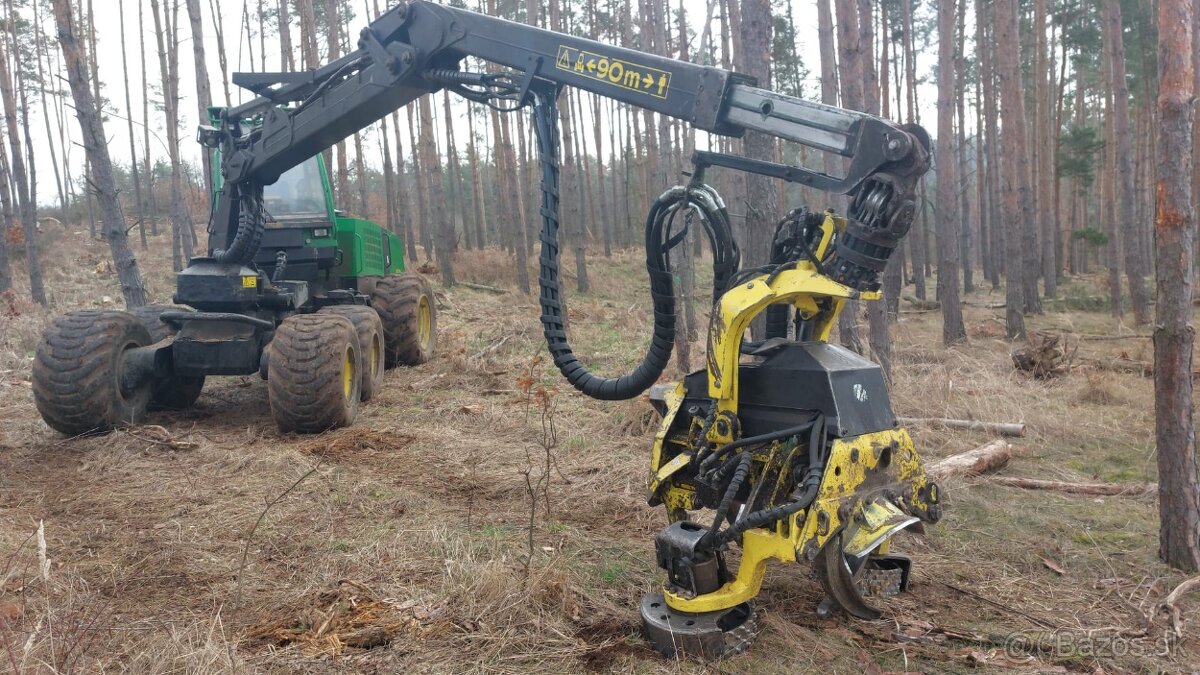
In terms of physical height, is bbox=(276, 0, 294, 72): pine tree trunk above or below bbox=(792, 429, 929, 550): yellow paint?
above

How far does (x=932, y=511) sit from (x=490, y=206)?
43169mm

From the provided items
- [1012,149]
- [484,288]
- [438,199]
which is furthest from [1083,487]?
[438,199]

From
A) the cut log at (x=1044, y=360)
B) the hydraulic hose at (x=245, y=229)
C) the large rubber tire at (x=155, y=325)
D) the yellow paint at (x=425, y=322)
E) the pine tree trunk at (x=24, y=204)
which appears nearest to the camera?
the hydraulic hose at (x=245, y=229)

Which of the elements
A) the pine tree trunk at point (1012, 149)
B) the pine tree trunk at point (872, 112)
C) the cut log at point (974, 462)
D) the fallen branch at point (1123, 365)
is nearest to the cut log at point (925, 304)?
the pine tree trunk at point (1012, 149)

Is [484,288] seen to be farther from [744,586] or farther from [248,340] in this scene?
[744,586]

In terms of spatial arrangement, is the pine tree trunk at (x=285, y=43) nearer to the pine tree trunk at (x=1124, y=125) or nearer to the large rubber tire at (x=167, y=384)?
the large rubber tire at (x=167, y=384)

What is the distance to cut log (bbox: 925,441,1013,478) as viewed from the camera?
20.0 feet

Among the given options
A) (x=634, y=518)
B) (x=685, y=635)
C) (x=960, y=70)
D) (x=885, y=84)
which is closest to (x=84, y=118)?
(x=634, y=518)

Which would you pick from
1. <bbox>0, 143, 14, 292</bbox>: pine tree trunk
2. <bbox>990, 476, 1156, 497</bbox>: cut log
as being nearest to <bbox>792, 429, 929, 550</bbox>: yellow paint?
<bbox>990, 476, 1156, 497</bbox>: cut log

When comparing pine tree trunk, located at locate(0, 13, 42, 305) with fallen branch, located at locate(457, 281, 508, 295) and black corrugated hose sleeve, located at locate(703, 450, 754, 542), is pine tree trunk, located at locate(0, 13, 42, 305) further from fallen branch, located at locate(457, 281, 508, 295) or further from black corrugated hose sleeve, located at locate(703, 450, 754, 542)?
black corrugated hose sleeve, located at locate(703, 450, 754, 542)

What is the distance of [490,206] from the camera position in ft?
150

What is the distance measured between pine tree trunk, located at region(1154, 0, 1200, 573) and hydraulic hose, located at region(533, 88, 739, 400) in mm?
2461

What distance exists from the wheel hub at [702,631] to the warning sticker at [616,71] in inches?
105

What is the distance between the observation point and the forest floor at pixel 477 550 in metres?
3.48
